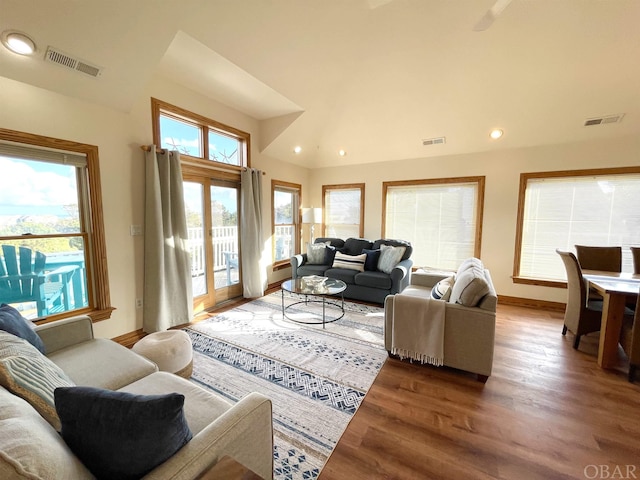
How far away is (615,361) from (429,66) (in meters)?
3.66

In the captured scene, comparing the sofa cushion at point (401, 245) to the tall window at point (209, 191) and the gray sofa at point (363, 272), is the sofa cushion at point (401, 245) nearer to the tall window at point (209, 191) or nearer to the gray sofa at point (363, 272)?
the gray sofa at point (363, 272)

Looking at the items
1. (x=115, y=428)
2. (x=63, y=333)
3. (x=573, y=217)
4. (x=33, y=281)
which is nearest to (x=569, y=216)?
(x=573, y=217)

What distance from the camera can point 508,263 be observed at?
4270 mm

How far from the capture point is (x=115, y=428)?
77cm

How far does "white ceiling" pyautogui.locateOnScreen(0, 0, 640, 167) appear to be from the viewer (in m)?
2.13

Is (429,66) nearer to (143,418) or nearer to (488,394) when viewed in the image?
(488,394)

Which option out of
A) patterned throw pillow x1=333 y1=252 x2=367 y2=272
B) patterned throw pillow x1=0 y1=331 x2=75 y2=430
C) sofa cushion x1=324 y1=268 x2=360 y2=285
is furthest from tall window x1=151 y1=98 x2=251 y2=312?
patterned throw pillow x1=0 y1=331 x2=75 y2=430

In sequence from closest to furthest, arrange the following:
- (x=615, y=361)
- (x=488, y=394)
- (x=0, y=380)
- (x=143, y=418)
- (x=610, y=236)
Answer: (x=143, y=418) → (x=0, y=380) → (x=488, y=394) → (x=615, y=361) → (x=610, y=236)

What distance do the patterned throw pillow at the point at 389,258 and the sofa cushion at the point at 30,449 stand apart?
3.72 m

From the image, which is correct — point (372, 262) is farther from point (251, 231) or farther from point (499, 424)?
point (499, 424)

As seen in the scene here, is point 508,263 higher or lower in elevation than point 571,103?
lower

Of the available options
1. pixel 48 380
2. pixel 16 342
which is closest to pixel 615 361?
pixel 48 380

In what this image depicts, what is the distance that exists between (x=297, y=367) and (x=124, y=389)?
4.34 feet

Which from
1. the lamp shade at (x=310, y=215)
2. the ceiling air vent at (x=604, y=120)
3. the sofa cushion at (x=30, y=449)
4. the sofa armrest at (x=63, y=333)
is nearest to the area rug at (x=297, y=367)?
the sofa armrest at (x=63, y=333)
